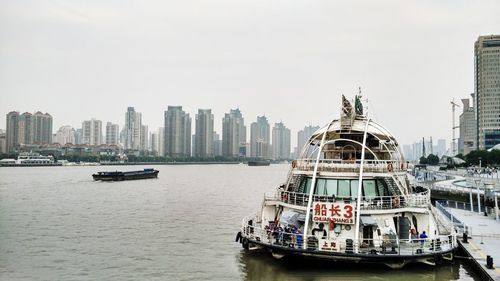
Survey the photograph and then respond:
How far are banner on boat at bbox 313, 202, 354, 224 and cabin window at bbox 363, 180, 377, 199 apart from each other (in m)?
2.69

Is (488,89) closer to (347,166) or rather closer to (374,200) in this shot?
(374,200)

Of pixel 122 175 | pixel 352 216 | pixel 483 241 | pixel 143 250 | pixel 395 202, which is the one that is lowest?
pixel 143 250

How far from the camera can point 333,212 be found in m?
23.0

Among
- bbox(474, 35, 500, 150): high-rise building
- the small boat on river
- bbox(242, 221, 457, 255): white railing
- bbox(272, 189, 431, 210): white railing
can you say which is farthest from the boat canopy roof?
bbox(474, 35, 500, 150): high-rise building

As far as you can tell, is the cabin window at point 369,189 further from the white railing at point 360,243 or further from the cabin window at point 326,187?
the white railing at point 360,243

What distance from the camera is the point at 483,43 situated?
19850 cm

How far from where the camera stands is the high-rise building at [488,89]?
191375 millimetres

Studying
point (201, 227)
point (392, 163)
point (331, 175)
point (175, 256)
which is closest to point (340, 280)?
point (331, 175)

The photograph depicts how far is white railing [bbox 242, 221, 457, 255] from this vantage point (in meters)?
22.2

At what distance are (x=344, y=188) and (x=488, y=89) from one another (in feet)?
651

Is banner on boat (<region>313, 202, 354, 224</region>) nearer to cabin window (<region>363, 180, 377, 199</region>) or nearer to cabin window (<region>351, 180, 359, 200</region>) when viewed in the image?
cabin window (<region>351, 180, 359, 200</region>)

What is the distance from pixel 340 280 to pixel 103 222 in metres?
27.0

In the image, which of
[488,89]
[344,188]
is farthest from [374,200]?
[488,89]

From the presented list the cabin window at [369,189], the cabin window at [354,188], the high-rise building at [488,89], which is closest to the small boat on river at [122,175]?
the cabin window at [354,188]
